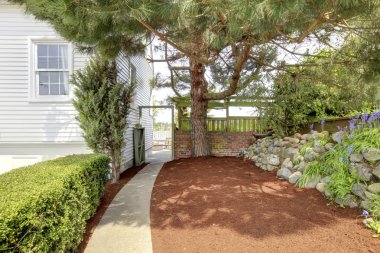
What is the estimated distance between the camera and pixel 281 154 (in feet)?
19.6

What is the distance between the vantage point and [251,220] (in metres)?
3.59

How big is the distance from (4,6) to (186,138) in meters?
6.78

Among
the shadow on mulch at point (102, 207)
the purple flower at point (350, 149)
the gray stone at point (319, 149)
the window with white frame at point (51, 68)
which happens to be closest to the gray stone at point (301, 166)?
the gray stone at point (319, 149)

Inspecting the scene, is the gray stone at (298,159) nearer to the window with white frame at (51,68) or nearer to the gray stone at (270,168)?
the gray stone at (270,168)

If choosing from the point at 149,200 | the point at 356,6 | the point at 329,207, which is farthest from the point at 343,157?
the point at 149,200

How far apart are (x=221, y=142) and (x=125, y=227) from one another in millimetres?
6977

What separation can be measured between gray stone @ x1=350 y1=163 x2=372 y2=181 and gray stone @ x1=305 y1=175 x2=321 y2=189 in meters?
0.66

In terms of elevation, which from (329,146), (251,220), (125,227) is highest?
(329,146)

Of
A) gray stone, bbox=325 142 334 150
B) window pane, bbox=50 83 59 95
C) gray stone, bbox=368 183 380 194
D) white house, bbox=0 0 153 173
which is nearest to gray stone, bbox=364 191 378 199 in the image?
gray stone, bbox=368 183 380 194

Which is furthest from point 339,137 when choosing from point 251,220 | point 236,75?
point 236,75

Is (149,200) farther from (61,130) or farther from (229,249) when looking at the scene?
(61,130)

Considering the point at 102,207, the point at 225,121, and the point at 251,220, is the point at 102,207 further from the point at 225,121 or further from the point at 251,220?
the point at 225,121

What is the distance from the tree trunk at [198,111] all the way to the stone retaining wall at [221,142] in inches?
49.3

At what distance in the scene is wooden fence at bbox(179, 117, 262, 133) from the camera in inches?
410
